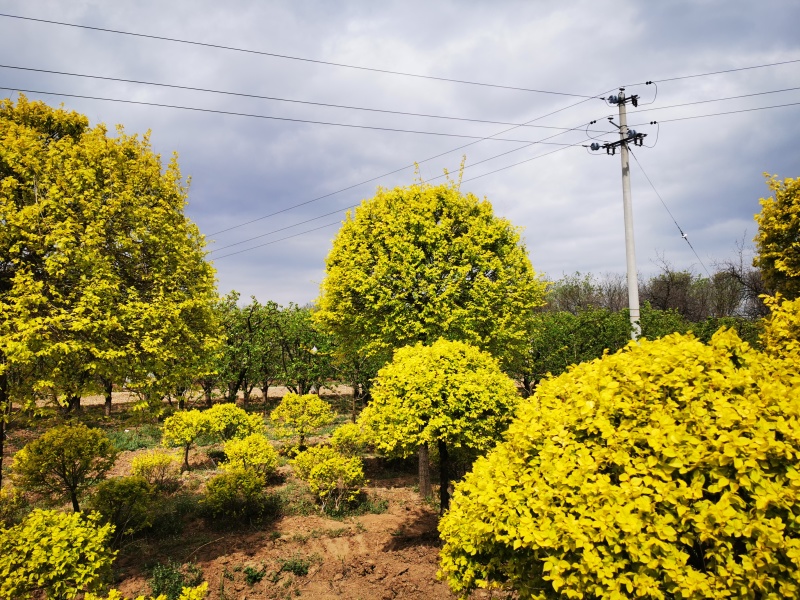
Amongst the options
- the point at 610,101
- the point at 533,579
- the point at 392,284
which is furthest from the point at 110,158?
the point at 610,101

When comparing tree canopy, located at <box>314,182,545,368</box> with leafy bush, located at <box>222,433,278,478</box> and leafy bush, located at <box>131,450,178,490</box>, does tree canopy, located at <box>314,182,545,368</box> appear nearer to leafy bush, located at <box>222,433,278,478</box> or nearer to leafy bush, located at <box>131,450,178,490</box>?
leafy bush, located at <box>222,433,278,478</box>

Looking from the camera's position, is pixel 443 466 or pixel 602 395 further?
pixel 443 466

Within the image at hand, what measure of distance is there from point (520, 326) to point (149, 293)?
31.1ft

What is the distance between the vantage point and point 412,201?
12.4m

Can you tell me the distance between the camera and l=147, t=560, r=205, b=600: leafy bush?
23.8 feet

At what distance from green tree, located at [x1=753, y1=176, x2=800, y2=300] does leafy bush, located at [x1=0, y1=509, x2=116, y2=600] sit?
53.0ft

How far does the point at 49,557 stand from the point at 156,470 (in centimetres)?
793

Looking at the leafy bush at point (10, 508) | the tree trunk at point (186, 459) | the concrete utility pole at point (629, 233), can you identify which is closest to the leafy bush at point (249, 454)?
the tree trunk at point (186, 459)

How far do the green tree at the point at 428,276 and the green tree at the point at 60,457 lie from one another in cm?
637

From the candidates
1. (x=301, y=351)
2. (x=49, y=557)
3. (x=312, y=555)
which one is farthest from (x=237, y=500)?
(x=301, y=351)

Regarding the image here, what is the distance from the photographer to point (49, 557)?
5625 millimetres

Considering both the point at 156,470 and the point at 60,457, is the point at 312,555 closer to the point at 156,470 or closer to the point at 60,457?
the point at 60,457

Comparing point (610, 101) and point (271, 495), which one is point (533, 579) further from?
point (610, 101)

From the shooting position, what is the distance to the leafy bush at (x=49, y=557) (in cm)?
551
